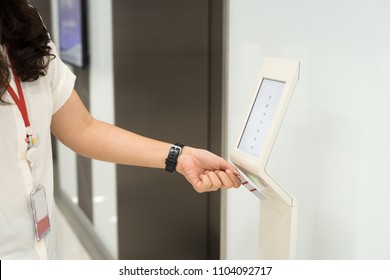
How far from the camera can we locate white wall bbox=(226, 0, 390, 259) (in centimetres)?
143

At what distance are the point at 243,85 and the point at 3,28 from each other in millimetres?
924

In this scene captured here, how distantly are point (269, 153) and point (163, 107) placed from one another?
1168mm

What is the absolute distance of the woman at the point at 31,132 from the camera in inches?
51.4

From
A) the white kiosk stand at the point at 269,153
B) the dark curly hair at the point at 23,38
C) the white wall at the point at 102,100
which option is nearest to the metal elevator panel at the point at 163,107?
the white wall at the point at 102,100

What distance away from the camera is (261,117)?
56.2 inches

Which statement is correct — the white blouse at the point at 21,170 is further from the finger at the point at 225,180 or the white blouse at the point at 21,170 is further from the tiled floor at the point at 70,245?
the tiled floor at the point at 70,245

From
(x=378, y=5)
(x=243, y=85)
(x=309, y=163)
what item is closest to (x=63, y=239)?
(x=243, y=85)

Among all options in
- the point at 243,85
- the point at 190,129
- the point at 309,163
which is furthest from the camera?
the point at 190,129

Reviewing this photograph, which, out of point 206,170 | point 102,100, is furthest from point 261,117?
point 102,100

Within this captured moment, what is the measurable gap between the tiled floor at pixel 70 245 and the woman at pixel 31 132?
188 centimetres

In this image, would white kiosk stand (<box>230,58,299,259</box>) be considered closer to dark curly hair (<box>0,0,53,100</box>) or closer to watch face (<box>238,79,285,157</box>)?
watch face (<box>238,79,285,157</box>)

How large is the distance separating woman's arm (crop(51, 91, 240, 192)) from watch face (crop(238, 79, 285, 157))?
9 cm

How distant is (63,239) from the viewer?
366cm
